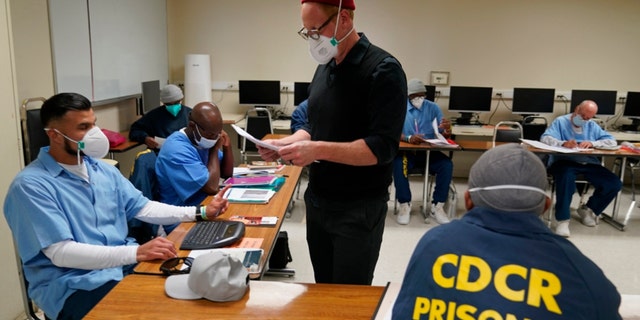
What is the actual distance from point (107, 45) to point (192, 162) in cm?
273

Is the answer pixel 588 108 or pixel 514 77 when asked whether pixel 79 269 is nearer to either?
pixel 588 108

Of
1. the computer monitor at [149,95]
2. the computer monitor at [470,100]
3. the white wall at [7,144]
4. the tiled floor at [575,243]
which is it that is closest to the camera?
the white wall at [7,144]

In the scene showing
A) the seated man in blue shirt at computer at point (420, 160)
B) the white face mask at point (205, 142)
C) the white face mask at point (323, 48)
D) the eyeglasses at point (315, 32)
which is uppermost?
the eyeglasses at point (315, 32)

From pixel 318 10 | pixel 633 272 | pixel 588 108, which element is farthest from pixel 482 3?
pixel 318 10

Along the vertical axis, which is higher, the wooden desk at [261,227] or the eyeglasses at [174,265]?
the eyeglasses at [174,265]

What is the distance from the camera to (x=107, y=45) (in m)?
4.53

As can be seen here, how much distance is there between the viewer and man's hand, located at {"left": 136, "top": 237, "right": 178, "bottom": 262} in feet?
5.30

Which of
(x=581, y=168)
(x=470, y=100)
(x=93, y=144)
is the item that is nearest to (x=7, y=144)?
(x=93, y=144)

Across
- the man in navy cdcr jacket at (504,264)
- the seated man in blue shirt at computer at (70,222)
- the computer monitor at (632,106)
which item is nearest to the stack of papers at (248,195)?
the seated man in blue shirt at computer at (70,222)

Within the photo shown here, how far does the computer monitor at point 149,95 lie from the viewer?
5136 mm

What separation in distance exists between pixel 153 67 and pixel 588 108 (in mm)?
5025

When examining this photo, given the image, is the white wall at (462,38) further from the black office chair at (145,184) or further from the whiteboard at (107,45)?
the black office chair at (145,184)

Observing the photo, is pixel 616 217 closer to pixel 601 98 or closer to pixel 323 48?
pixel 601 98

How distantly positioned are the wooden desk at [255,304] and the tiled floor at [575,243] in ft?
6.08
